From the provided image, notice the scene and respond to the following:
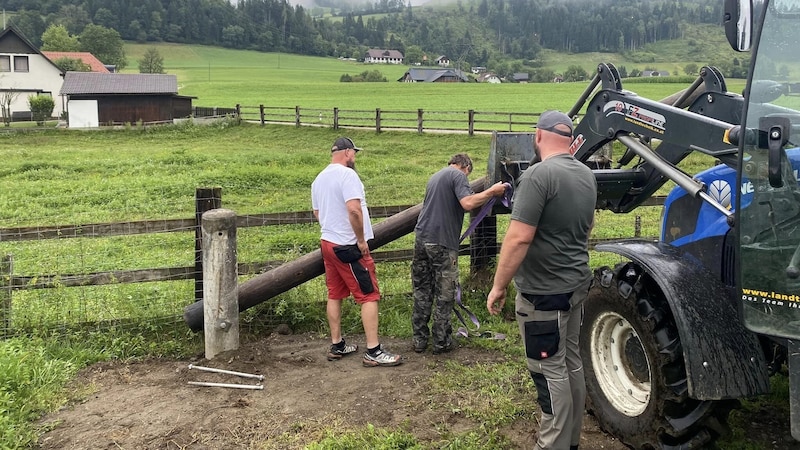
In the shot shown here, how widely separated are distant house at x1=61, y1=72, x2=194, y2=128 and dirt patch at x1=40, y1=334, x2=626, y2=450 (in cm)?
4440

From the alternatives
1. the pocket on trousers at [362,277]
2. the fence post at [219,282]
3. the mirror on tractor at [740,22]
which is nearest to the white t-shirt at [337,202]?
the pocket on trousers at [362,277]

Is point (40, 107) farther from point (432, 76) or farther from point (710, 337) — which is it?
point (432, 76)

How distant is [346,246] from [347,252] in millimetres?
53

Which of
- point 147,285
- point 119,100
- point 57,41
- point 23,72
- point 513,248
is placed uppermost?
point 57,41

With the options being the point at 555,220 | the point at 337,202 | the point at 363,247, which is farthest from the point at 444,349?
the point at 555,220

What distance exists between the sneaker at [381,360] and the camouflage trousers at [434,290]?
39cm

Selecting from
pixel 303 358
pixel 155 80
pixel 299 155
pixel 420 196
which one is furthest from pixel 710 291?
pixel 155 80

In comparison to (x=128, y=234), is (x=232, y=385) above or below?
below

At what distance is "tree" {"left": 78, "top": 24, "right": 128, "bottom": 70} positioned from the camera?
106 m

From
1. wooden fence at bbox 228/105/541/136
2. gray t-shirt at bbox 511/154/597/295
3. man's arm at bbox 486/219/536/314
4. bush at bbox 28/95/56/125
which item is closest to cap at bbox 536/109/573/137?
gray t-shirt at bbox 511/154/597/295

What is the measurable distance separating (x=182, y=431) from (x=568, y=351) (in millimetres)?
2560

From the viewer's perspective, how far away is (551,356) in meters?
3.72

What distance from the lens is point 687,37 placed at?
173125 millimetres

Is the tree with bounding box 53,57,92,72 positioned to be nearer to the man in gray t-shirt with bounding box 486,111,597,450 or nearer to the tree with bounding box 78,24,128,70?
the tree with bounding box 78,24,128,70
